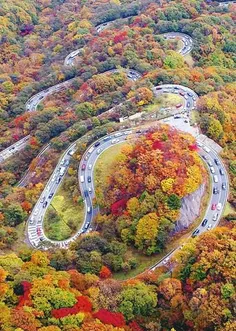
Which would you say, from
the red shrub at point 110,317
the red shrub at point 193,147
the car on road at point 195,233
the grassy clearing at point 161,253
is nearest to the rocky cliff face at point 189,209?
the grassy clearing at point 161,253

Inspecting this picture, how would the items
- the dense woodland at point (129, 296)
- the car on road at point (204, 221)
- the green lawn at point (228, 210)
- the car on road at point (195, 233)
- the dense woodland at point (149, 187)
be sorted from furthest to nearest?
the green lawn at point (228, 210)
the car on road at point (204, 221)
the car on road at point (195, 233)
the dense woodland at point (149, 187)
the dense woodland at point (129, 296)

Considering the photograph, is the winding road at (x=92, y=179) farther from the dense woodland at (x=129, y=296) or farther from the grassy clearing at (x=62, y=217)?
the dense woodland at (x=129, y=296)

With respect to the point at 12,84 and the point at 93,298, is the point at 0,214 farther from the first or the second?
the point at 12,84

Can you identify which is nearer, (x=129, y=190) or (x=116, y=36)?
(x=129, y=190)

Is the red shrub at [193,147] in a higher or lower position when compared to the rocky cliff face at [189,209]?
higher

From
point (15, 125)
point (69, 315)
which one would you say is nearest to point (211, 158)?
point (69, 315)

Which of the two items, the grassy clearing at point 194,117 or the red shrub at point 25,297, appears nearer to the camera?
the red shrub at point 25,297

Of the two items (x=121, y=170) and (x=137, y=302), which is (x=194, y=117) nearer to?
(x=121, y=170)

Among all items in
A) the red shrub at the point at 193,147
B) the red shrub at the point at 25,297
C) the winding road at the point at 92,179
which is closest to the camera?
the red shrub at the point at 25,297

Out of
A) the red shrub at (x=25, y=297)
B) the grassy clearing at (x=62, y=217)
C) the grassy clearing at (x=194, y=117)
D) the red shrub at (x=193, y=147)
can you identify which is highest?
the red shrub at (x=25, y=297)
